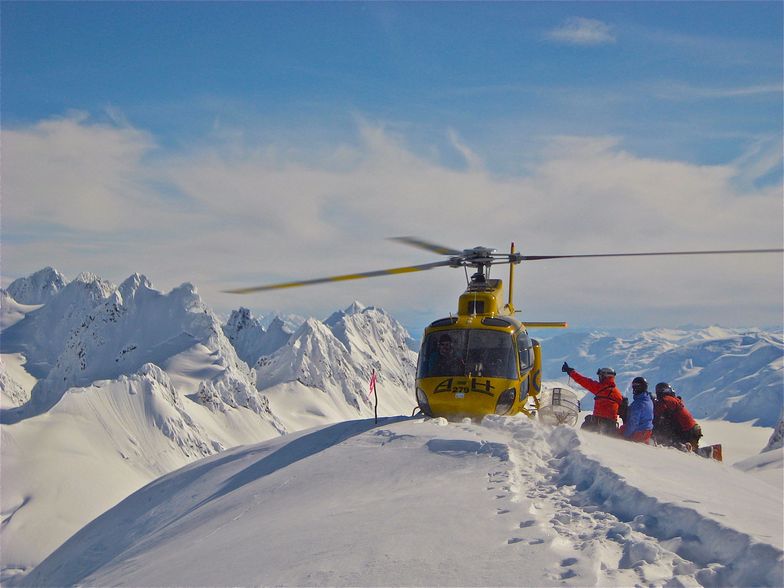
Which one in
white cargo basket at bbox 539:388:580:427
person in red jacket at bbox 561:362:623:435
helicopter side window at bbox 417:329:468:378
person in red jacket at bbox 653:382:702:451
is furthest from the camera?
white cargo basket at bbox 539:388:580:427

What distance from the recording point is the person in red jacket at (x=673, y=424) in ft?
52.1

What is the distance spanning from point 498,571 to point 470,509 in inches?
75.1

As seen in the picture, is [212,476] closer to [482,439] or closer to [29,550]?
[482,439]

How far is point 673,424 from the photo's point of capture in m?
16.0

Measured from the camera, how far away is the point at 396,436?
1241cm

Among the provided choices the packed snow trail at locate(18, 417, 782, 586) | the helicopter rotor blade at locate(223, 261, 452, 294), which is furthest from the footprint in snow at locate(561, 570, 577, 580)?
the helicopter rotor blade at locate(223, 261, 452, 294)

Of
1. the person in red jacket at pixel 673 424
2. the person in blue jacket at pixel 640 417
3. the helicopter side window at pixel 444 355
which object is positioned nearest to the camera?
the person in blue jacket at pixel 640 417

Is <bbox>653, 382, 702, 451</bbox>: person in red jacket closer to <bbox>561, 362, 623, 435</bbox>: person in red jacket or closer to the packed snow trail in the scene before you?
<bbox>561, 362, 623, 435</bbox>: person in red jacket

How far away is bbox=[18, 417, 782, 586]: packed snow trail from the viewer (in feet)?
19.4

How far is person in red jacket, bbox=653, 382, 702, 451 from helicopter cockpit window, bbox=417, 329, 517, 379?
4.07 meters

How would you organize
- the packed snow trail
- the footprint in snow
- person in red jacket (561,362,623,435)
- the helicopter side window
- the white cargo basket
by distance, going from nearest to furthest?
the footprint in snow < the packed snow trail < the helicopter side window < person in red jacket (561,362,623,435) < the white cargo basket

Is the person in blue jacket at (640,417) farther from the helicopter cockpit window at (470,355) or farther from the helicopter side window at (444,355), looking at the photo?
the helicopter side window at (444,355)

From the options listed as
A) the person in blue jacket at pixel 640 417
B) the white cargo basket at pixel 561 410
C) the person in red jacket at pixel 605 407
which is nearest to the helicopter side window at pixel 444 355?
the person in red jacket at pixel 605 407

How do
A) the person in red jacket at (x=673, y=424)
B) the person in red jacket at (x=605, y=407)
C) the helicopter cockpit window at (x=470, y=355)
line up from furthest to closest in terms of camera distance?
the person in red jacket at (x=673, y=424) < the person in red jacket at (x=605, y=407) < the helicopter cockpit window at (x=470, y=355)
